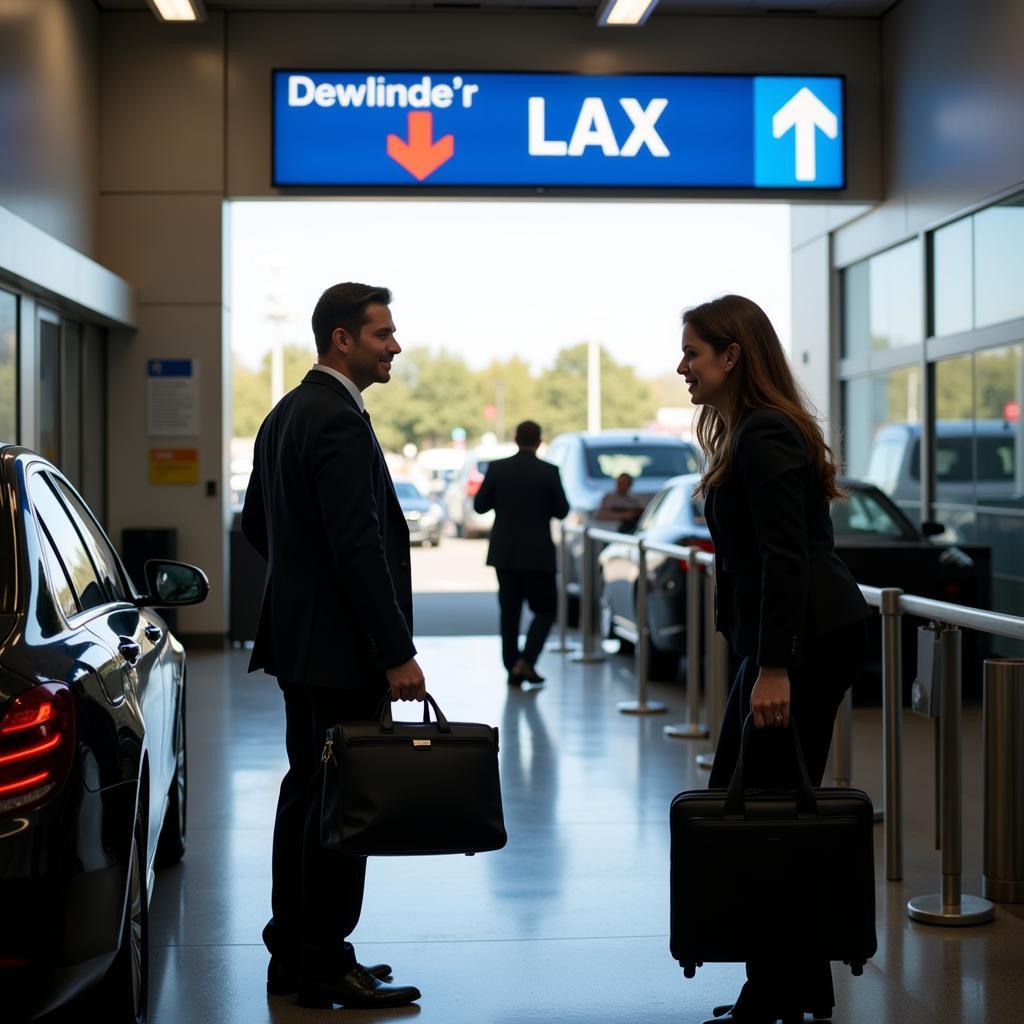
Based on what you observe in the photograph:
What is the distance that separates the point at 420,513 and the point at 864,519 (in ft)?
66.6

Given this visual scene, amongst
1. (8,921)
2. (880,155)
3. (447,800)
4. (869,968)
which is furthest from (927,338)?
(8,921)

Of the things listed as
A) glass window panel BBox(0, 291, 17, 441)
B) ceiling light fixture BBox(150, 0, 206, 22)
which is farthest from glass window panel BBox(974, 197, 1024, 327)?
glass window panel BBox(0, 291, 17, 441)

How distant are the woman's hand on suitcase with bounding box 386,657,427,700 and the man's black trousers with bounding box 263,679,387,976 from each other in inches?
5.2

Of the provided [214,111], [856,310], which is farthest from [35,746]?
[856,310]

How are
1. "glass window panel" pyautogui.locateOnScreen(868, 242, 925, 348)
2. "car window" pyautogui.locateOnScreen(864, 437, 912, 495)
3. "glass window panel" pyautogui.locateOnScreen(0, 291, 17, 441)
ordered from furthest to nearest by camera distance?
"car window" pyautogui.locateOnScreen(864, 437, 912, 495), "glass window panel" pyautogui.locateOnScreen(868, 242, 925, 348), "glass window panel" pyautogui.locateOnScreen(0, 291, 17, 441)

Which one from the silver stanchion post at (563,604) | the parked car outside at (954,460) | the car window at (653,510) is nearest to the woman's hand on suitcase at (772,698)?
the car window at (653,510)

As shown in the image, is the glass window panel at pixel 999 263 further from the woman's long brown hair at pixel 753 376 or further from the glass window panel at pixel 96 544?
the glass window panel at pixel 96 544

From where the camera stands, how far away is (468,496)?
97.9 feet

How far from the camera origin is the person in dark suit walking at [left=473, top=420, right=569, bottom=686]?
10352mm

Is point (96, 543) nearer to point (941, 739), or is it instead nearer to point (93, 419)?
point (941, 739)

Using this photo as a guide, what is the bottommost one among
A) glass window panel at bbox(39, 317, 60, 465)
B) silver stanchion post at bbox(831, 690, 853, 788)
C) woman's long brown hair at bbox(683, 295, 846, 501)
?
silver stanchion post at bbox(831, 690, 853, 788)

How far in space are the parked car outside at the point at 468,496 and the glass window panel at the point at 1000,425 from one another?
1658cm

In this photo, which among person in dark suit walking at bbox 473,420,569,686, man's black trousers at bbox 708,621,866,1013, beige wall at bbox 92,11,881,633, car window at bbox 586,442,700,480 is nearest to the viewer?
man's black trousers at bbox 708,621,866,1013

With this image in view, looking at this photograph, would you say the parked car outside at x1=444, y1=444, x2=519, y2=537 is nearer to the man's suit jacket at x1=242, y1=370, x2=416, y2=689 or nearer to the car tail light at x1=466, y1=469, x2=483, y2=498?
the car tail light at x1=466, y1=469, x2=483, y2=498
